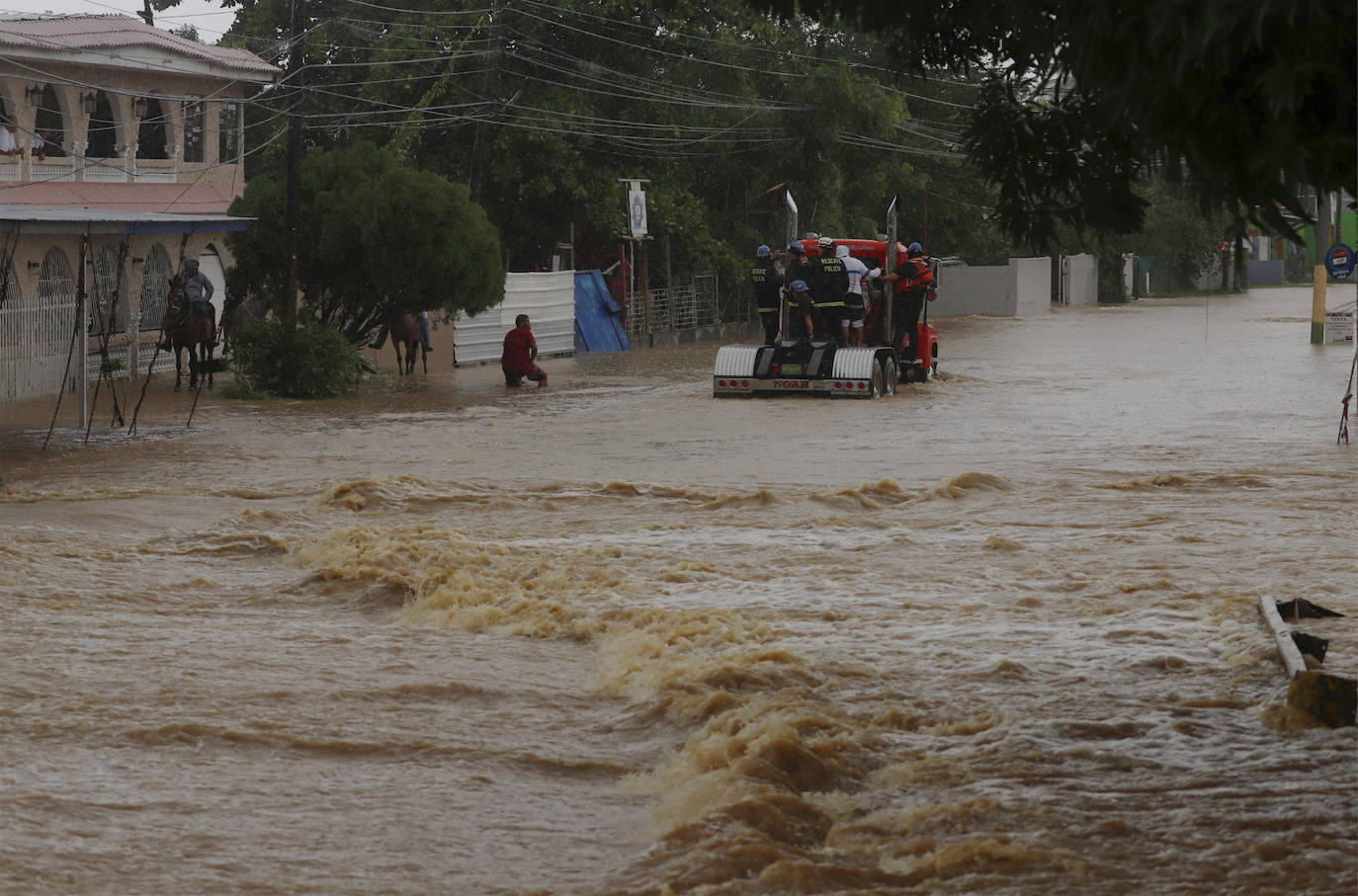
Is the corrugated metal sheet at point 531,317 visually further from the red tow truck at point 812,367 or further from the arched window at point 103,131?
the arched window at point 103,131

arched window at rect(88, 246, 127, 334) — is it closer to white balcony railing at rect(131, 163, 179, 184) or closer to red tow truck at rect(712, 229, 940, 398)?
white balcony railing at rect(131, 163, 179, 184)

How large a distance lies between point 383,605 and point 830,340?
540 inches

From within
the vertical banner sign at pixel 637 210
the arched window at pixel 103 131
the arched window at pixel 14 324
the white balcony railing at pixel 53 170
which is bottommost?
the arched window at pixel 14 324

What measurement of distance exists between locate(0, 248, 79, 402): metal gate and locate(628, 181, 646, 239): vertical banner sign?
14.8 metres

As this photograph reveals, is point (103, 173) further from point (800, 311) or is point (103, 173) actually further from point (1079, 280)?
point (1079, 280)

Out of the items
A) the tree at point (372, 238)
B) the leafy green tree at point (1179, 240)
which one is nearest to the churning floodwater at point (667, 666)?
the tree at point (372, 238)

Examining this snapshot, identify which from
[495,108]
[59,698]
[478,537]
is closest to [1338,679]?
[59,698]

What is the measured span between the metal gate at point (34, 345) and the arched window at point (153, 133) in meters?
12.5

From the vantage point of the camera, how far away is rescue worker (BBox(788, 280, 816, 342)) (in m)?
22.7

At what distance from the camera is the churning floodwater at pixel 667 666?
6.04m

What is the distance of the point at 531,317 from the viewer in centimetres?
3262

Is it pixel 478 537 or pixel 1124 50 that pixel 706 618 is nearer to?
pixel 478 537

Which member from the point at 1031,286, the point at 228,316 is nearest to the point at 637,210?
the point at 228,316

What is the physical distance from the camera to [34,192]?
95.9ft
